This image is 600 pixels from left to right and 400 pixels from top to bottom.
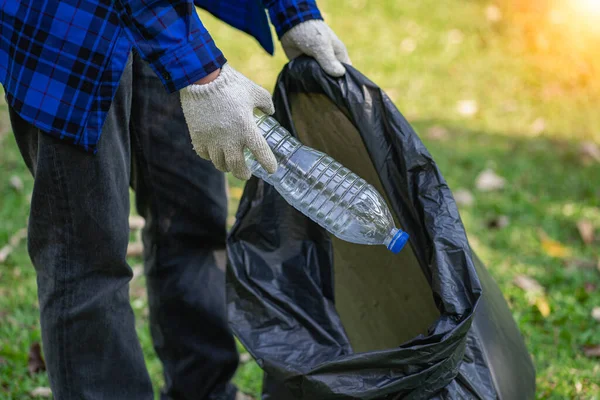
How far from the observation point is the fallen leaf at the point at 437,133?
4043mm

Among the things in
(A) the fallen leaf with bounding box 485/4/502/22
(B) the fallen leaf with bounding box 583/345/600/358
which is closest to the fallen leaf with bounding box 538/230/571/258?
(B) the fallen leaf with bounding box 583/345/600/358

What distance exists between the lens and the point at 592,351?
2320mm

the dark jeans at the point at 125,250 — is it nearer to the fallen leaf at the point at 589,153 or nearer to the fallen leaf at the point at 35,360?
the fallen leaf at the point at 35,360

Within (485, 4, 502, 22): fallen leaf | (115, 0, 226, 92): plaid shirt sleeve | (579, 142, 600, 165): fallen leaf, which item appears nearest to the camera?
(115, 0, 226, 92): plaid shirt sleeve

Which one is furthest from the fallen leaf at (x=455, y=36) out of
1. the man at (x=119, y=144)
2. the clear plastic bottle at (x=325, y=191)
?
the clear plastic bottle at (x=325, y=191)

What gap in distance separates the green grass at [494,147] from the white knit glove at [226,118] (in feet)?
3.52

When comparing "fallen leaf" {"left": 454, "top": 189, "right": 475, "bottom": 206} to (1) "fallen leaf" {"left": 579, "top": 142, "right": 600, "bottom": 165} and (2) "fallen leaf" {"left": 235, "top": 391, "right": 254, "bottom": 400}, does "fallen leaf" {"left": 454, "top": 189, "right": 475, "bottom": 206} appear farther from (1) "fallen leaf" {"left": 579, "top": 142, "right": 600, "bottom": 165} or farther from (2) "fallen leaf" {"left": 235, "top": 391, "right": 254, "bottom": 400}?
(2) "fallen leaf" {"left": 235, "top": 391, "right": 254, "bottom": 400}

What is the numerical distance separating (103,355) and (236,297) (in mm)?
356

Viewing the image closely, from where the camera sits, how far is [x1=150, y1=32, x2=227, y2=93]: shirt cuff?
1.32 m

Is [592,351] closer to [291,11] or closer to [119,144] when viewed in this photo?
[291,11]

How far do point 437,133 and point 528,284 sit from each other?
1.58m

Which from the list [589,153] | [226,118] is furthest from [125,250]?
[589,153]

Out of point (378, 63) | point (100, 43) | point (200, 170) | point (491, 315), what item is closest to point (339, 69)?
point (200, 170)

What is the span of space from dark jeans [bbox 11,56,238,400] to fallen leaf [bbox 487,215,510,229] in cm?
163
